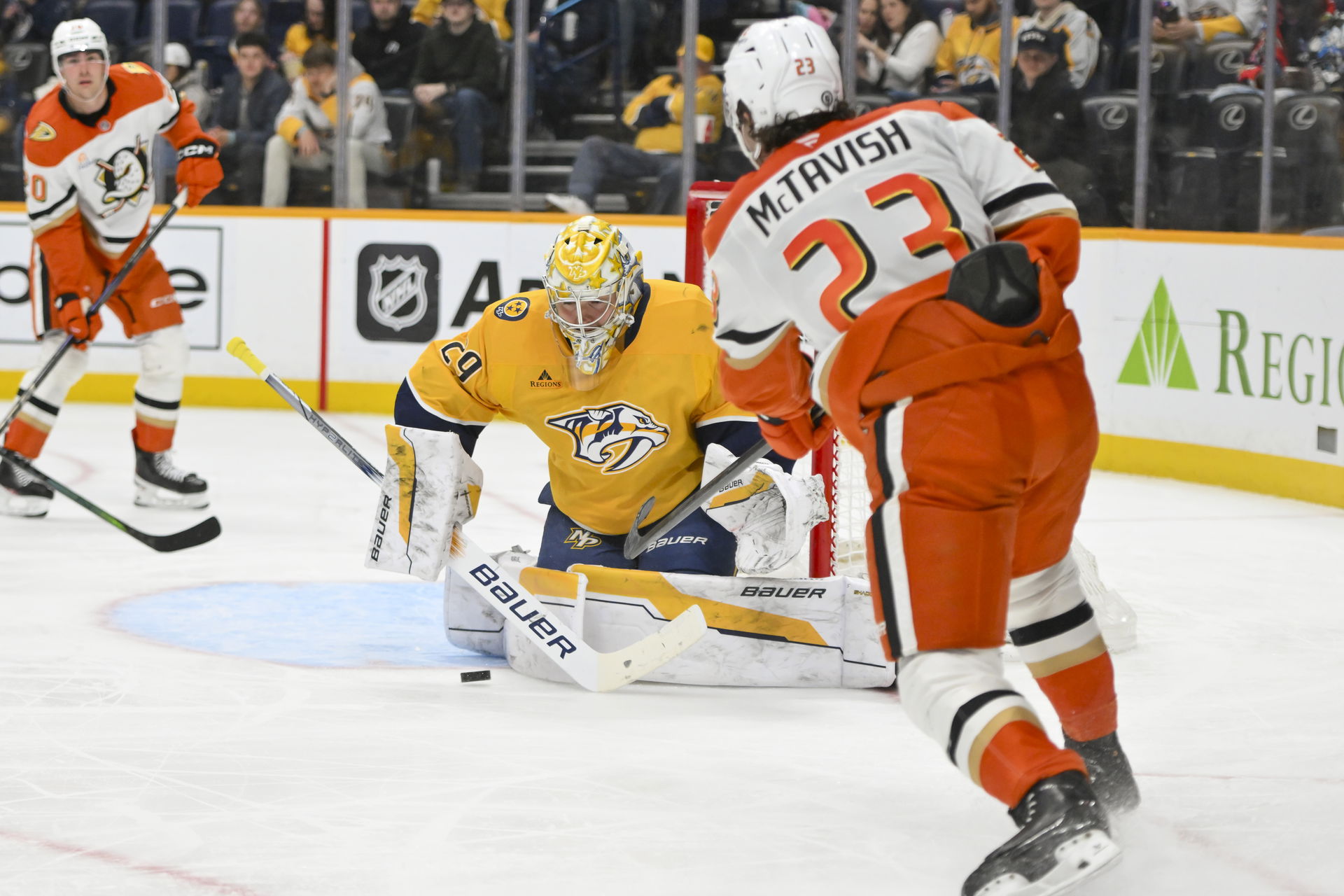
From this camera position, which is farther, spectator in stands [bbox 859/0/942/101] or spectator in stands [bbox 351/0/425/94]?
spectator in stands [bbox 351/0/425/94]

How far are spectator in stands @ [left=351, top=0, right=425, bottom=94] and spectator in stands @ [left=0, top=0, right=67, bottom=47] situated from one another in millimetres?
1484

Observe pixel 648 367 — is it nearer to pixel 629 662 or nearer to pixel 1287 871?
pixel 629 662

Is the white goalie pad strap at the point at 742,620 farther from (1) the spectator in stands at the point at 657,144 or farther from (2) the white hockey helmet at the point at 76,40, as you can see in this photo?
(1) the spectator in stands at the point at 657,144

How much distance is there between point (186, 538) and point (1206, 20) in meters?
4.38

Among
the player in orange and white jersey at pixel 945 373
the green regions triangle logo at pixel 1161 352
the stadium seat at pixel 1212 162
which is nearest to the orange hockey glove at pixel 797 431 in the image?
the player in orange and white jersey at pixel 945 373

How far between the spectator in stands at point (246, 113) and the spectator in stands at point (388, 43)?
0.42m

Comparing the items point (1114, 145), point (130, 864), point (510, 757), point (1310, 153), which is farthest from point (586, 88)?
point (130, 864)

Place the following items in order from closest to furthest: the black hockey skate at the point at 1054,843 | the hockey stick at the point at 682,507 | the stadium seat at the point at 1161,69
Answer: the black hockey skate at the point at 1054,843 < the hockey stick at the point at 682,507 < the stadium seat at the point at 1161,69

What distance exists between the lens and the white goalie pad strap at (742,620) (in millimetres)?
2924

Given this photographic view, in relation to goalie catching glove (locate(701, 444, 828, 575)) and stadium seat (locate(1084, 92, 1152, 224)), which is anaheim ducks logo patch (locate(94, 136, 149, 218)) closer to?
goalie catching glove (locate(701, 444, 828, 575))

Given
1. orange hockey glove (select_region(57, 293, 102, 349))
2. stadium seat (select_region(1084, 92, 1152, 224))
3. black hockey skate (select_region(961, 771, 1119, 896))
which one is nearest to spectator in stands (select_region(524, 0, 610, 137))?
stadium seat (select_region(1084, 92, 1152, 224))

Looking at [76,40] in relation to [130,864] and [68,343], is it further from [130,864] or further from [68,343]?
[130,864]

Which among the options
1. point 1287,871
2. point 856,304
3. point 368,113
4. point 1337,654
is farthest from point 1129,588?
point 368,113

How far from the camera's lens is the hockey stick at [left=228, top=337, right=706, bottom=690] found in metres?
2.88
